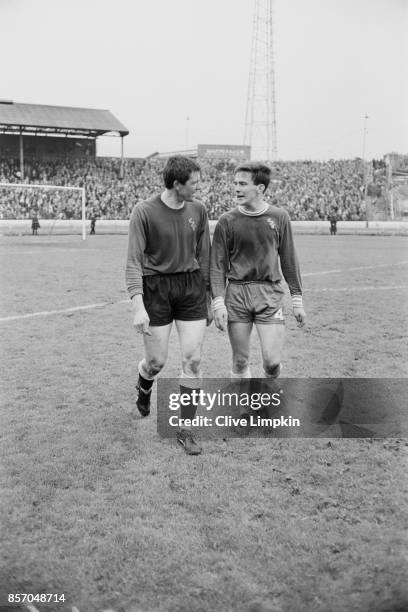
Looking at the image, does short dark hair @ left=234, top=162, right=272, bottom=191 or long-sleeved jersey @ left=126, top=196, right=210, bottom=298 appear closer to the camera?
long-sleeved jersey @ left=126, top=196, right=210, bottom=298

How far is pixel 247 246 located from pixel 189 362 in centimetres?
99

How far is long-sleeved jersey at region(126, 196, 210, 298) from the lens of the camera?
437 cm

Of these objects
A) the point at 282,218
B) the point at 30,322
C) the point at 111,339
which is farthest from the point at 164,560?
the point at 30,322

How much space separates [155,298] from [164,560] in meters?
2.02

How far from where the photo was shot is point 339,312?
33.7ft

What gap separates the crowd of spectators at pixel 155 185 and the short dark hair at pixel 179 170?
32111 mm

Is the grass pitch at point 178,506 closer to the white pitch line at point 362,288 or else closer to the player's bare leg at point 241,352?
the player's bare leg at point 241,352

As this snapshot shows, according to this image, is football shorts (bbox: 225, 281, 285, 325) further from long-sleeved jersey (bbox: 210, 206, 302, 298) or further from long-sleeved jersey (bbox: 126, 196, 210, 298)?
long-sleeved jersey (bbox: 126, 196, 210, 298)

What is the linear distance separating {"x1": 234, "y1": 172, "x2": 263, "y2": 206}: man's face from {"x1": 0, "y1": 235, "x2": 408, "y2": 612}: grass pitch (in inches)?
72.1

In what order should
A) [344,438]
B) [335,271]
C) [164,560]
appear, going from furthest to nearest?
[335,271] → [344,438] → [164,560]

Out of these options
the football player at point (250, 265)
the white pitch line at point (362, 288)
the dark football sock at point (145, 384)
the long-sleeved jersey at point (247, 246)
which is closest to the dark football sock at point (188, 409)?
the dark football sock at point (145, 384)

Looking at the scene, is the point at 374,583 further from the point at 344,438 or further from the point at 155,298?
the point at 155,298

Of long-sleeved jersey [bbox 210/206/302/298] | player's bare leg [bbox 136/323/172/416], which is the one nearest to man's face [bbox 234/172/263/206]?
long-sleeved jersey [bbox 210/206/302/298]

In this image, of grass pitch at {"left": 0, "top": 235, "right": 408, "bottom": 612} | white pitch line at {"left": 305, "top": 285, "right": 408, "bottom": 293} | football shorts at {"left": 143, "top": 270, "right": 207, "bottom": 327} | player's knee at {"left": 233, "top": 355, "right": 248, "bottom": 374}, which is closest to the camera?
grass pitch at {"left": 0, "top": 235, "right": 408, "bottom": 612}
